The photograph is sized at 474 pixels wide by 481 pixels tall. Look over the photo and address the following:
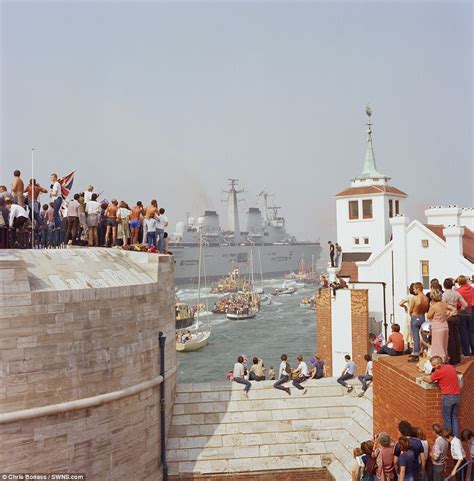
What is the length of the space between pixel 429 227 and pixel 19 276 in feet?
66.2

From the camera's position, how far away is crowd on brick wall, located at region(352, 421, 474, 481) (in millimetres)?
8016

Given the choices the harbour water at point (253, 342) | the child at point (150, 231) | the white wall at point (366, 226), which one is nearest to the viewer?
the child at point (150, 231)

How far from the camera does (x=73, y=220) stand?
13.9m

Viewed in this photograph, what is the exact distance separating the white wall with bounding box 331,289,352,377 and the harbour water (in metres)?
16.2

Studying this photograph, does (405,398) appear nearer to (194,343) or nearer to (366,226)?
Result: (366,226)

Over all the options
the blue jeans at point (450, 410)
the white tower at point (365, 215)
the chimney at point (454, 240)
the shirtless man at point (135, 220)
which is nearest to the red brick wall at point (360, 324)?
the chimney at point (454, 240)

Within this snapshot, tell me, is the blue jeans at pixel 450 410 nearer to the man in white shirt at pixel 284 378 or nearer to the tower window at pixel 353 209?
the man in white shirt at pixel 284 378

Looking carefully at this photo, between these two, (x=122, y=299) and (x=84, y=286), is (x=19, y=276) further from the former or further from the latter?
(x=122, y=299)

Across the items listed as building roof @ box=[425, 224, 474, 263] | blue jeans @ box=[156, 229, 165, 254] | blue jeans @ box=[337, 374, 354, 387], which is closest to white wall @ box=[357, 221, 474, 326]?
building roof @ box=[425, 224, 474, 263]

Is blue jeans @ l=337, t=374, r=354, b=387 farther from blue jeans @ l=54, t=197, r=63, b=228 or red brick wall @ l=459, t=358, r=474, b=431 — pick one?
blue jeans @ l=54, t=197, r=63, b=228

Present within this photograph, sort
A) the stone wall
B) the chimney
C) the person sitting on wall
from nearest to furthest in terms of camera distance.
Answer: the stone wall
the person sitting on wall
the chimney

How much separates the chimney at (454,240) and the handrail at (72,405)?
15949mm

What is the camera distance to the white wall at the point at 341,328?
23531mm

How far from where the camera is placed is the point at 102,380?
10.3 metres
